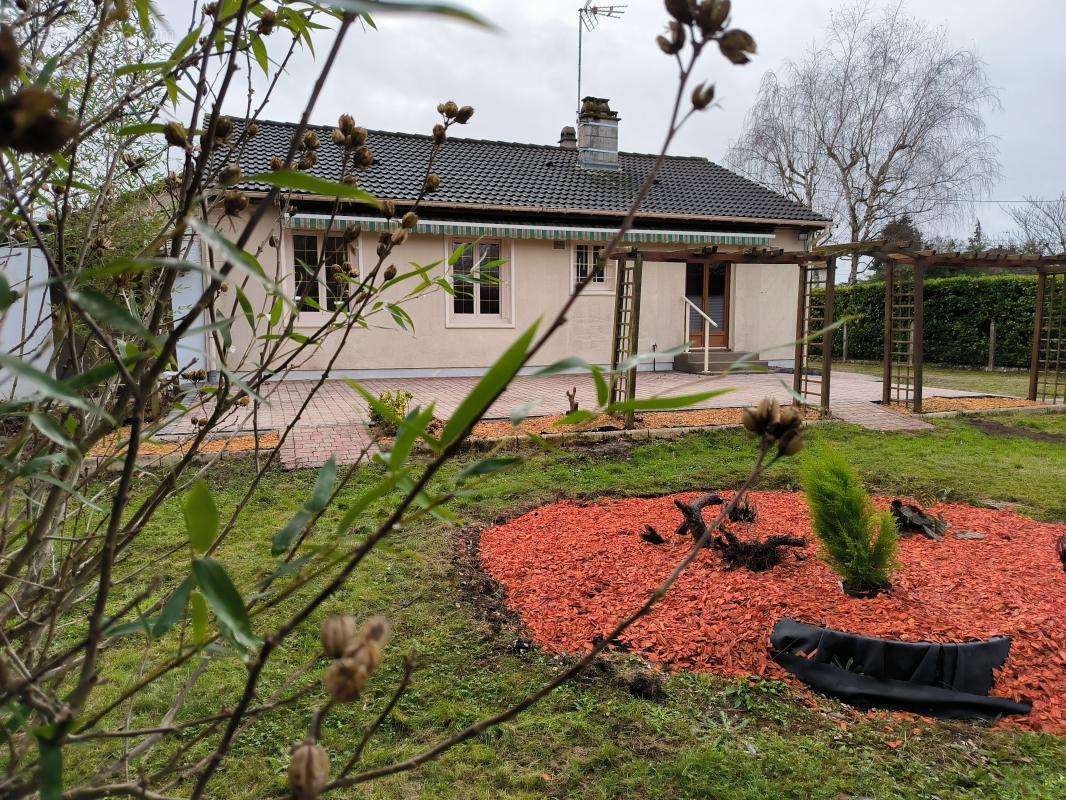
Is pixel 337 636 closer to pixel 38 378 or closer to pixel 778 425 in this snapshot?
pixel 38 378

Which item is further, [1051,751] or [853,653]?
[853,653]

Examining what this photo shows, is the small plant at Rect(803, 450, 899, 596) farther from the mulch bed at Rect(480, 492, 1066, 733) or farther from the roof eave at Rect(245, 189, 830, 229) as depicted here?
the roof eave at Rect(245, 189, 830, 229)

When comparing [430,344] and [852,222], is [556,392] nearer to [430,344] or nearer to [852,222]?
[430,344]

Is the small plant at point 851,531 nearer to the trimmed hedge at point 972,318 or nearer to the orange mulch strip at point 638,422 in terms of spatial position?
the orange mulch strip at point 638,422

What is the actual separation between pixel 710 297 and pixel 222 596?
56.5 feet

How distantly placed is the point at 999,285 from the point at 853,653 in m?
19.3

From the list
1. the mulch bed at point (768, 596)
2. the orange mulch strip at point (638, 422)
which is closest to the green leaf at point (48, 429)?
the mulch bed at point (768, 596)

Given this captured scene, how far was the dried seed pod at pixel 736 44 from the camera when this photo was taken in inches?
23.1

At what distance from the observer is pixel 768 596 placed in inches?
138

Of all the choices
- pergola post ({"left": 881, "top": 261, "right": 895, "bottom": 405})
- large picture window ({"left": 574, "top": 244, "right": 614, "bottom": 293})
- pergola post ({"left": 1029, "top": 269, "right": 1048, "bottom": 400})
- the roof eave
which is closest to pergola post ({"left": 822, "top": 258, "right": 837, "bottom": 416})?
pergola post ({"left": 881, "top": 261, "right": 895, "bottom": 405})

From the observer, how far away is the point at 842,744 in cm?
246

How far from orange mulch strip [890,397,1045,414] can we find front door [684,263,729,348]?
20.0 feet

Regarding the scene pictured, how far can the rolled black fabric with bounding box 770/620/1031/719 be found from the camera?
106 inches

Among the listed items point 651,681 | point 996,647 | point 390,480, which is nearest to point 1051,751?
point 996,647
